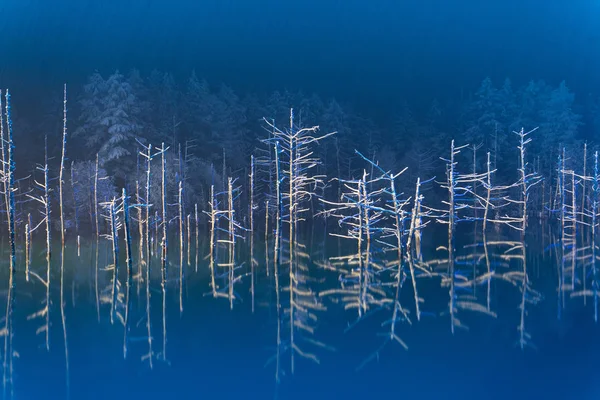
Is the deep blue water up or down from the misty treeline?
down

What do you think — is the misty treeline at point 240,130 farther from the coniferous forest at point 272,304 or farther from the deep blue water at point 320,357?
the deep blue water at point 320,357

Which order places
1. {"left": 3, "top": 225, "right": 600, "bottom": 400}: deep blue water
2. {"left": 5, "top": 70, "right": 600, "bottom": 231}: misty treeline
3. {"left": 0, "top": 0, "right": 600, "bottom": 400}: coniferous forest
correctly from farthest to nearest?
{"left": 5, "top": 70, "right": 600, "bottom": 231}: misty treeline
{"left": 0, "top": 0, "right": 600, "bottom": 400}: coniferous forest
{"left": 3, "top": 225, "right": 600, "bottom": 400}: deep blue water

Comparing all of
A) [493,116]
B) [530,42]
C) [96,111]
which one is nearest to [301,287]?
[96,111]

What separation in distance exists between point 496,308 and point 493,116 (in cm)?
4808

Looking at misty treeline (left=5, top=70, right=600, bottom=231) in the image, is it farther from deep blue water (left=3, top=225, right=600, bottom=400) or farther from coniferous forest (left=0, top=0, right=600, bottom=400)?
deep blue water (left=3, top=225, right=600, bottom=400)

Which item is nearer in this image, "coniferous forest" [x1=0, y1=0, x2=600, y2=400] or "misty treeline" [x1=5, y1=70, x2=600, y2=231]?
"coniferous forest" [x1=0, y1=0, x2=600, y2=400]

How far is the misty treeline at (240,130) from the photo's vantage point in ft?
150

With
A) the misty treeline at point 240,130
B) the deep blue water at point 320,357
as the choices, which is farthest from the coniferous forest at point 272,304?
the misty treeline at point 240,130

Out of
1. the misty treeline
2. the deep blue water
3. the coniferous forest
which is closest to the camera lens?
the deep blue water

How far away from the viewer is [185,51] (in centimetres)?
13625

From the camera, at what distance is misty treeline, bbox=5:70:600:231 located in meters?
45.7

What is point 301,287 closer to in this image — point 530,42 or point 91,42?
point 91,42

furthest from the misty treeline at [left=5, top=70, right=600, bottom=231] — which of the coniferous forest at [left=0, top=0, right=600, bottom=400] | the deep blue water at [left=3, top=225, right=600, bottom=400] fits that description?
the deep blue water at [left=3, top=225, right=600, bottom=400]

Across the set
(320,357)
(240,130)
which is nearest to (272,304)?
(320,357)
